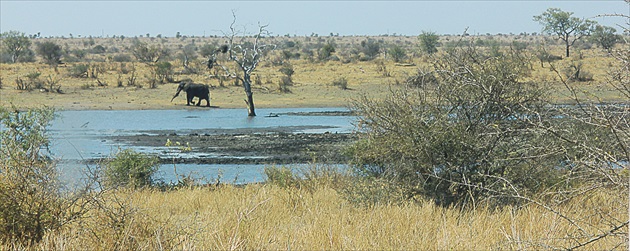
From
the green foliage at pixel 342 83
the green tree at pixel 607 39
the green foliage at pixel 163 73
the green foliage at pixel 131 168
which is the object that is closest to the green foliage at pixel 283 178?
the green foliage at pixel 131 168

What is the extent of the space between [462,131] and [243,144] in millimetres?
16872

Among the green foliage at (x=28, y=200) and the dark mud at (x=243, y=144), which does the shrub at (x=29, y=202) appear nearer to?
the green foliage at (x=28, y=200)

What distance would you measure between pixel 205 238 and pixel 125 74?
148 feet

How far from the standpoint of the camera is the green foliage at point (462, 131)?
11.1m

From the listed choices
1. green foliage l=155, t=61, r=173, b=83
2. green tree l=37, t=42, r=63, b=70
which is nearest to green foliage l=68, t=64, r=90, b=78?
green foliage l=155, t=61, r=173, b=83

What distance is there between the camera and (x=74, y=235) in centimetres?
783

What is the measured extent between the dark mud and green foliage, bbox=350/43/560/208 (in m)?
10.1

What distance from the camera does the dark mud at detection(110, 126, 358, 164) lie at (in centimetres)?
Result: 2359

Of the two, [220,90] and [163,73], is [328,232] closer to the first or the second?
[220,90]

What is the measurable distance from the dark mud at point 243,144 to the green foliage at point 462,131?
10135mm

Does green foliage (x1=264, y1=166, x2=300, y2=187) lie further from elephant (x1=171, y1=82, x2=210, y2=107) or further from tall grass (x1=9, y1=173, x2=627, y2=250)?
elephant (x1=171, y1=82, x2=210, y2=107)

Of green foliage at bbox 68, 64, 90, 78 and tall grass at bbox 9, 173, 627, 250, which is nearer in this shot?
tall grass at bbox 9, 173, 627, 250

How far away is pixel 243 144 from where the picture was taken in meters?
27.4

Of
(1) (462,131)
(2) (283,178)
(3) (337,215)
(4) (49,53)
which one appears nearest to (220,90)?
(4) (49,53)
